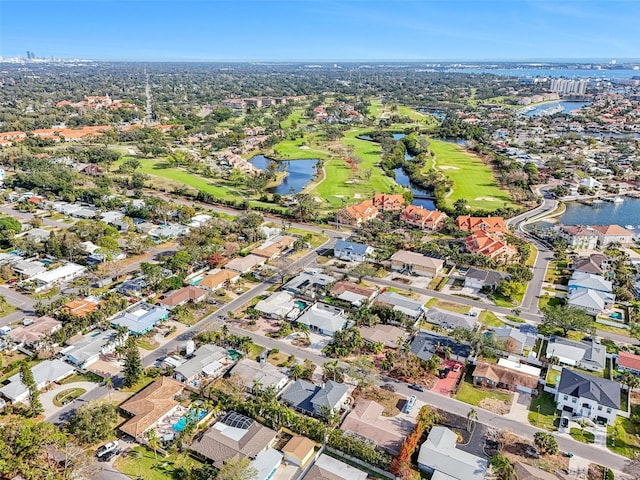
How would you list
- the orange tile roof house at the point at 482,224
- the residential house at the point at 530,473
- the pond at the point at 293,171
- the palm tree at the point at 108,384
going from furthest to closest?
the pond at the point at 293,171 → the orange tile roof house at the point at 482,224 → the palm tree at the point at 108,384 → the residential house at the point at 530,473

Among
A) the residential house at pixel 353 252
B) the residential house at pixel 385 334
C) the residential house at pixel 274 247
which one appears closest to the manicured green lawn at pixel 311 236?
the residential house at pixel 274 247

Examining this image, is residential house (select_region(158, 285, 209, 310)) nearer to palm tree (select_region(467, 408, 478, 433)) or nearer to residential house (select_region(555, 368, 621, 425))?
palm tree (select_region(467, 408, 478, 433))

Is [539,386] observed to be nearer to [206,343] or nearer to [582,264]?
[582,264]

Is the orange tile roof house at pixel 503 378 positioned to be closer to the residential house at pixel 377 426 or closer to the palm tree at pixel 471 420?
the palm tree at pixel 471 420

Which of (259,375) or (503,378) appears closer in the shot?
(503,378)

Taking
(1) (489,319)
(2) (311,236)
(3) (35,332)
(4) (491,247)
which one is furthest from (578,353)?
(3) (35,332)

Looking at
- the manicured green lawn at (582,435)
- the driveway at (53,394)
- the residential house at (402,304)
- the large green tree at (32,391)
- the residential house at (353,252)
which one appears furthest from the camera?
the residential house at (353,252)

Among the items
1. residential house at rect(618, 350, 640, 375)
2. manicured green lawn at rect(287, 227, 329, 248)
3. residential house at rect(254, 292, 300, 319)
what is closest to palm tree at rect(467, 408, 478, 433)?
residential house at rect(618, 350, 640, 375)

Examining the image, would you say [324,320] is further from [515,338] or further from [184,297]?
[515,338]
